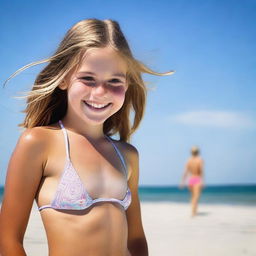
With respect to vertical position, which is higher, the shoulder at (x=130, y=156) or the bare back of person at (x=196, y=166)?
the shoulder at (x=130, y=156)

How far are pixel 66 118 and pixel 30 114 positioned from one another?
161mm

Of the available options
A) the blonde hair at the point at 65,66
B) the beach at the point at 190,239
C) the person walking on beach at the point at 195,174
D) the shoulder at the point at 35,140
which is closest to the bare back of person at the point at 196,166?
the person walking on beach at the point at 195,174

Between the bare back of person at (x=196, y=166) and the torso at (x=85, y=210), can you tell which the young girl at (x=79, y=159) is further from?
the bare back of person at (x=196, y=166)

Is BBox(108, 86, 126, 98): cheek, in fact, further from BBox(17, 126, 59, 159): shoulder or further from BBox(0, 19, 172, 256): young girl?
BBox(17, 126, 59, 159): shoulder

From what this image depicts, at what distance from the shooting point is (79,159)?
6.03 feet

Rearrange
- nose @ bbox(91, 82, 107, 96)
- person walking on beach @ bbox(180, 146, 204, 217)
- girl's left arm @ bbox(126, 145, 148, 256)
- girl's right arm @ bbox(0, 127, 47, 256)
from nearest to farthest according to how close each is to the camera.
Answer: girl's right arm @ bbox(0, 127, 47, 256) < nose @ bbox(91, 82, 107, 96) < girl's left arm @ bbox(126, 145, 148, 256) < person walking on beach @ bbox(180, 146, 204, 217)

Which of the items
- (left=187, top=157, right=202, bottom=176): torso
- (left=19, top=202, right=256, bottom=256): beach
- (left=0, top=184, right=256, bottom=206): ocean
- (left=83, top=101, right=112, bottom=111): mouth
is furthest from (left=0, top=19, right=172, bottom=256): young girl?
(left=0, top=184, right=256, bottom=206): ocean

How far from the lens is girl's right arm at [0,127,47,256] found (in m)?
1.64

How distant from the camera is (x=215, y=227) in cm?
796

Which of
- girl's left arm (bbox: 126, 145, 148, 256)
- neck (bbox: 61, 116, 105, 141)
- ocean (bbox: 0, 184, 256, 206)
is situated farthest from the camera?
ocean (bbox: 0, 184, 256, 206)

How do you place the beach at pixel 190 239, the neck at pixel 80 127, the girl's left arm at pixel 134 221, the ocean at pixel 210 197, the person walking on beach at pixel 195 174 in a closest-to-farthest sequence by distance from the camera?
the neck at pixel 80 127
the girl's left arm at pixel 134 221
the beach at pixel 190 239
the person walking on beach at pixel 195 174
the ocean at pixel 210 197

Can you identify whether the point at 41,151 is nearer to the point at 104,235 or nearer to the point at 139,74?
the point at 104,235

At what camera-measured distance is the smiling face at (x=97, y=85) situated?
A: 5.99 ft

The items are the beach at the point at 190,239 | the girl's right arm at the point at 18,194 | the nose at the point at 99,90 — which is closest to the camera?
the girl's right arm at the point at 18,194
